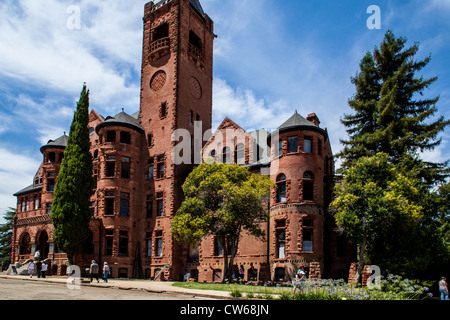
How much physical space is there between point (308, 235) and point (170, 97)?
21.4 m

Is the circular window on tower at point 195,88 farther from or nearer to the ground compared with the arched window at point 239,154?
farther from the ground

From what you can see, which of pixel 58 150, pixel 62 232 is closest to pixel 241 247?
pixel 62 232

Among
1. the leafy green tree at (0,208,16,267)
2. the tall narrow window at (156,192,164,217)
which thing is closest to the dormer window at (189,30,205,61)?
the tall narrow window at (156,192,164,217)

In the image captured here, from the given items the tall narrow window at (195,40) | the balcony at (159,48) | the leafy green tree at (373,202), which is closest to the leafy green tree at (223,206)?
the leafy green tree at (373,202)

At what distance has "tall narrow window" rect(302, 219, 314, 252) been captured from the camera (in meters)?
33.8

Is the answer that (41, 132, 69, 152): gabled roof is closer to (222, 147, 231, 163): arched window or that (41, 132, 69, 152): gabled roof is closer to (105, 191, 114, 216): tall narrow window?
(105, 191, 114, 216): tall narrow window

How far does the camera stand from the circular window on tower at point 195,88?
47619mm

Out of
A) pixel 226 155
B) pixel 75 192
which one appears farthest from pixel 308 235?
pixel 75 192

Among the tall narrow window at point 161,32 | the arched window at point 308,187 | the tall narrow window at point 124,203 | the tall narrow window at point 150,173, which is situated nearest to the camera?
the arched window at point 308,187

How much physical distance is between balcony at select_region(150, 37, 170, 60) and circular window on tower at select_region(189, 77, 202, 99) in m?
4.32

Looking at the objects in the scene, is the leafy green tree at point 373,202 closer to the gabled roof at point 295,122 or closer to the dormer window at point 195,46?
the gabled roof at point 295,122

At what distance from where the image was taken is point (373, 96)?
4009 cm

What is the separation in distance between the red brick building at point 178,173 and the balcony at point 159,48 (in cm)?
13
